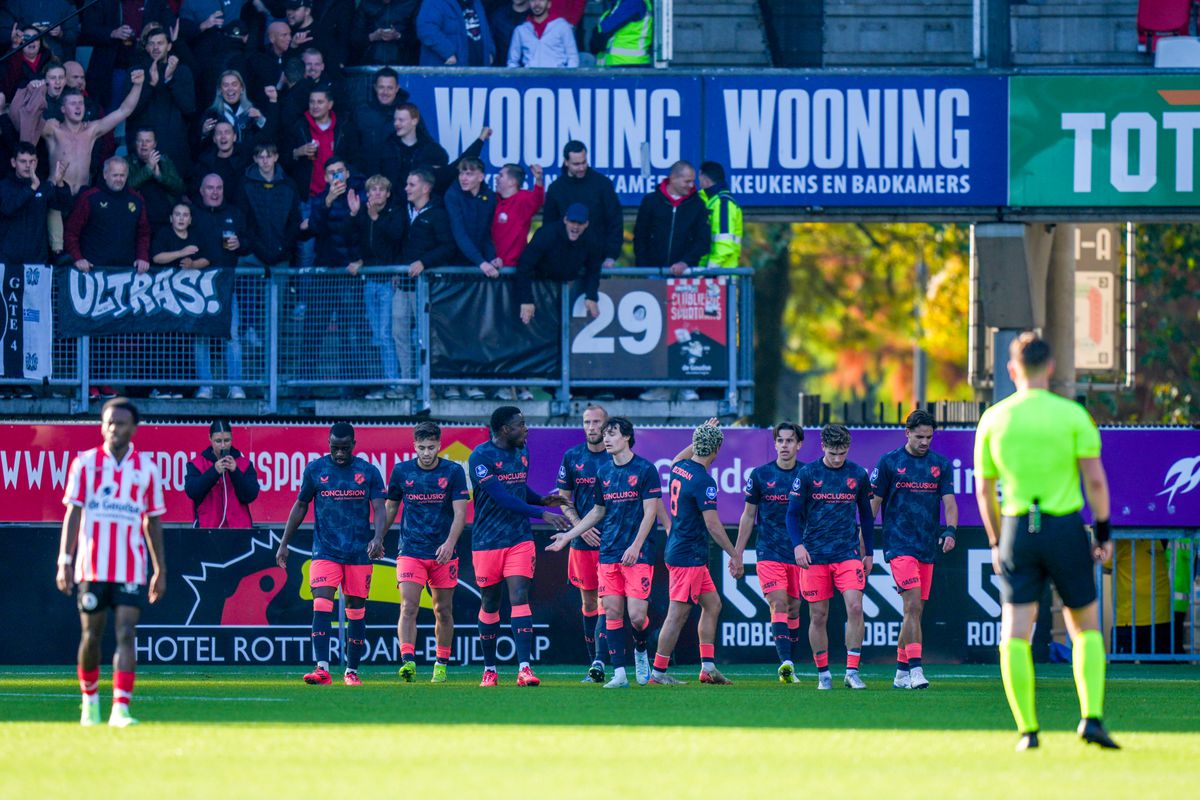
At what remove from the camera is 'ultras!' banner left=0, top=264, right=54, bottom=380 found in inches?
772

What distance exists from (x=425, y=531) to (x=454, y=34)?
25.7 ft

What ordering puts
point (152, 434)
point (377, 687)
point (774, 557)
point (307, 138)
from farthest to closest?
point (307, 138), point (152, 434), point (774, 557), point (377, 687)

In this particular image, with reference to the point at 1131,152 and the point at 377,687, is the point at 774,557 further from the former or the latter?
the point at 1131,152

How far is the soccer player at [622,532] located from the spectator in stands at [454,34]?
7.57m

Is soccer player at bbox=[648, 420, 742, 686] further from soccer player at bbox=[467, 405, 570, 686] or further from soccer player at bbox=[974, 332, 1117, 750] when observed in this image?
soccer player at bbox=[974, 332, 1117, 750]

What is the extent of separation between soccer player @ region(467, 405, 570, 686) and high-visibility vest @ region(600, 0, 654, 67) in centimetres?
758

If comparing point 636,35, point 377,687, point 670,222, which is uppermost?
point 636,35

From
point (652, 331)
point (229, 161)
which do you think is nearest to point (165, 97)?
point (229, 161)

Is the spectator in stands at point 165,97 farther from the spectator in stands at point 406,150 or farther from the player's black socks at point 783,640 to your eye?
the player's black socks at point 783,640

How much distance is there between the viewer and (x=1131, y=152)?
22281mm

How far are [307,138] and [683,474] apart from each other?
677 cm

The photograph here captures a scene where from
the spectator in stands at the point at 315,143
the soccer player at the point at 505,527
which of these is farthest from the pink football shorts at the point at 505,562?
the spectator in stands at the point at 315,143

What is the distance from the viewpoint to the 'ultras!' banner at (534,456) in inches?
753

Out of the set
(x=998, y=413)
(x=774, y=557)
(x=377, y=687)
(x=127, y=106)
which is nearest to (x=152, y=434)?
(x=127, y=106)
